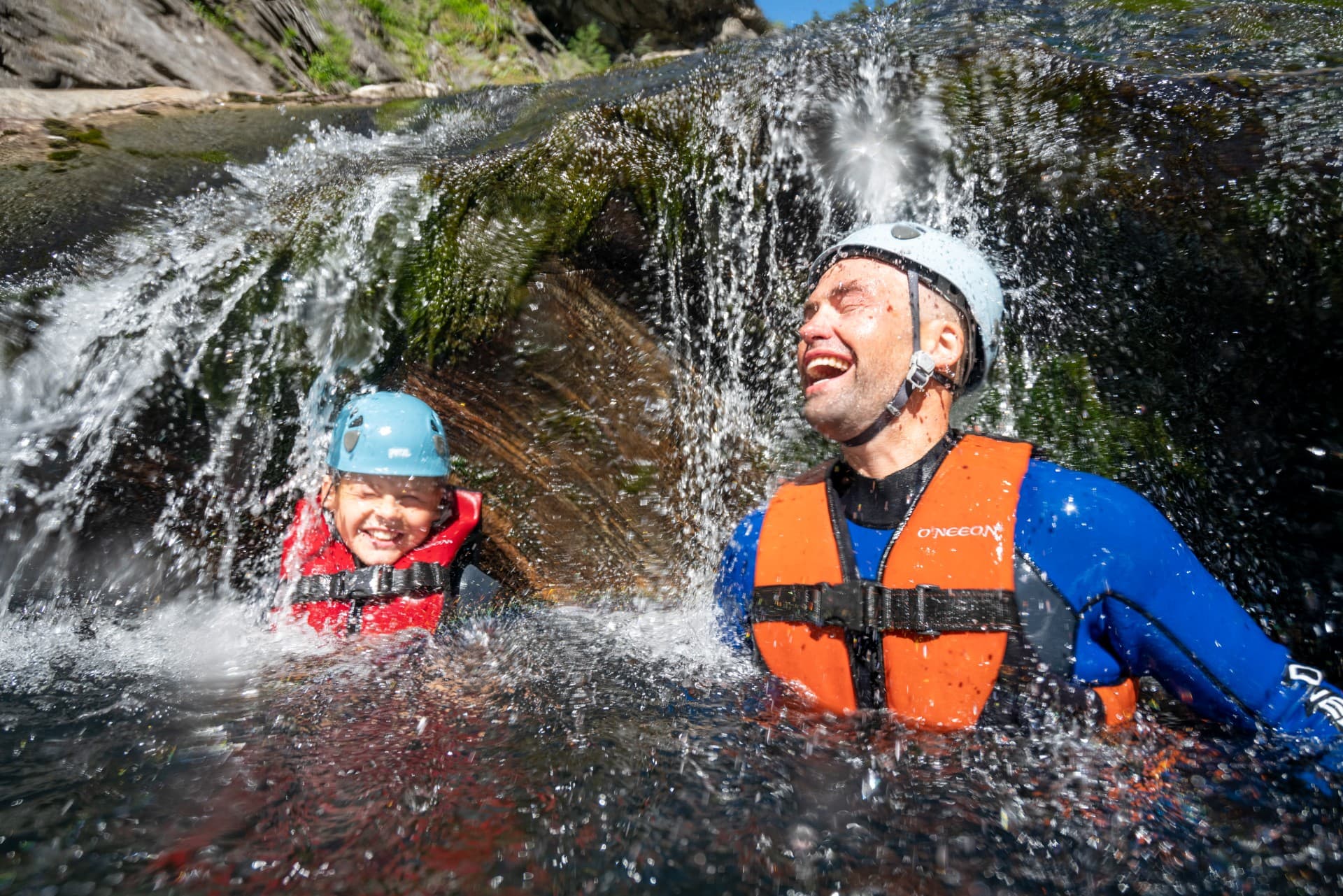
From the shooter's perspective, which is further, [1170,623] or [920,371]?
[920,371]

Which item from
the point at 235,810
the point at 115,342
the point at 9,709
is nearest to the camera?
the point at 235,810

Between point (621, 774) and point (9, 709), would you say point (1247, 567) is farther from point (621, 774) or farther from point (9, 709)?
point (9, 709)

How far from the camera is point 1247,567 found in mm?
3271

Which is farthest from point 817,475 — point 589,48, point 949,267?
point 589,48

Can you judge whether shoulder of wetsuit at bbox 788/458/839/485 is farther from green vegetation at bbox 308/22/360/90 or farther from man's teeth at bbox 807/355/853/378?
green vegetation at bbox 308/22/360/90

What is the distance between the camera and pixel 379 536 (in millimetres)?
3682

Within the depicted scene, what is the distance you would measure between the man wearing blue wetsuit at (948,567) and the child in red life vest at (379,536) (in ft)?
4.98

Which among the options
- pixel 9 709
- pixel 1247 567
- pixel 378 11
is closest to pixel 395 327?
pixel 9 709

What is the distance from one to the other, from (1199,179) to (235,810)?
384 cm

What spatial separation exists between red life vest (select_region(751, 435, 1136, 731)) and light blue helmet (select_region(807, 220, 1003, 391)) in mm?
346

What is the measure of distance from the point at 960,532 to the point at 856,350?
60 centimetres

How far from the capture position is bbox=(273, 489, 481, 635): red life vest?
3562mm

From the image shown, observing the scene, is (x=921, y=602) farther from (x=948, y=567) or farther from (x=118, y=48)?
(x=118, y=48)

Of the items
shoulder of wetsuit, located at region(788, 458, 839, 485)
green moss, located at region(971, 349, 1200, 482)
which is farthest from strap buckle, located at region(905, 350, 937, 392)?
green moss, located at region(971, 349, 1200, 482)
